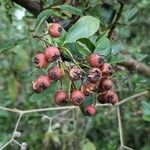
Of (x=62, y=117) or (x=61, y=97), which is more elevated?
(x=61, y=97)

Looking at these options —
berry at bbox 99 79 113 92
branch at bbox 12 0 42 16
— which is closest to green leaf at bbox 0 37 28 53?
Answer: berry at bbox 99 79 113 92

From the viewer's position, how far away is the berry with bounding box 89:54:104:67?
91cm

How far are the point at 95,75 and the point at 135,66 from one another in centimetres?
74

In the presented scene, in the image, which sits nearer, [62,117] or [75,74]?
[75,74]

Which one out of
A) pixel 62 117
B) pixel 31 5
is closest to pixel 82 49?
pixel 31 5

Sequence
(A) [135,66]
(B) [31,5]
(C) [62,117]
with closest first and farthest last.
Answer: (B) [31,5]
(A) [135,66]
(C) [62,117]

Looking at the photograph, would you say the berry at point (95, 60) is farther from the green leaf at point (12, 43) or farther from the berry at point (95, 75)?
the green leaf at point (12, 43)

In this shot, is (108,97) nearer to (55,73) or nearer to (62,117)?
(55,73)

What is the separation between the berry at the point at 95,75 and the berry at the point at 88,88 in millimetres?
24

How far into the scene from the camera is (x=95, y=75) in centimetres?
89

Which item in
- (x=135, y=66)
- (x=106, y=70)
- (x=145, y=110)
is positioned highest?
(x=106, y=70)

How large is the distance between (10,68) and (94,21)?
1.60 m

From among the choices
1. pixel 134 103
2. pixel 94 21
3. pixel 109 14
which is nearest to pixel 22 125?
pixel 134 103

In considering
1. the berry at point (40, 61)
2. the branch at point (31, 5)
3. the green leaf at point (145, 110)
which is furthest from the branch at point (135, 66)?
the berry at point (40, 61)
